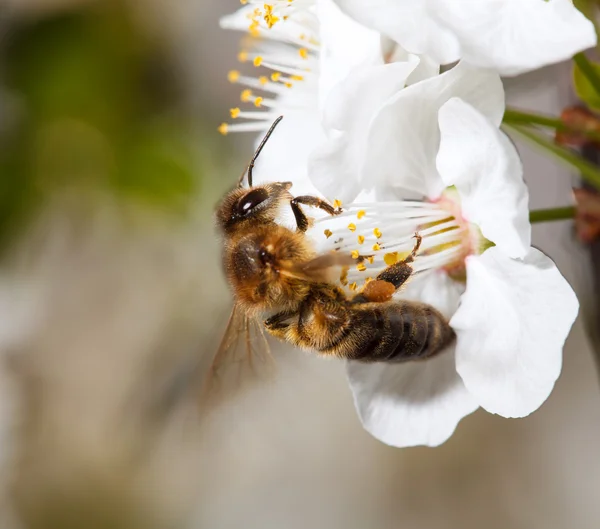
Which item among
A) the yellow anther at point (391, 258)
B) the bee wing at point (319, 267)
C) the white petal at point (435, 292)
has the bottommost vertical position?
the white petal at point (435, 292)

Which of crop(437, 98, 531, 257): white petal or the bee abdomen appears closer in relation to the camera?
crop(437, 98, 531, 257): white petal

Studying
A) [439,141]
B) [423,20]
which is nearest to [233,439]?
[439,141]

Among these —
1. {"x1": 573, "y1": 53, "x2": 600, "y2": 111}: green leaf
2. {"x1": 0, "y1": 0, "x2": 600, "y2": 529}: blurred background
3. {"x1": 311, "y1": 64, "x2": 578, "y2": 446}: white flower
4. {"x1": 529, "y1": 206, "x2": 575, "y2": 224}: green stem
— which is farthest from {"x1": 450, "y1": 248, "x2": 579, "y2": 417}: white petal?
{"x1": 0, "y1": 0, "x2": 600, "y2": 529}: blurred background

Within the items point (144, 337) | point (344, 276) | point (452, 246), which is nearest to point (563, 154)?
point (452, 246)

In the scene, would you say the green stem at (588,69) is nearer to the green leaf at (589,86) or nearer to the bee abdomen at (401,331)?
the green leaf at (589,86)

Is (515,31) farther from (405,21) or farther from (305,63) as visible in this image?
(305,63)

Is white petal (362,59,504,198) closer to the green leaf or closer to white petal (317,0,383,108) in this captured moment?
Result: white petal (317,0,383,108)

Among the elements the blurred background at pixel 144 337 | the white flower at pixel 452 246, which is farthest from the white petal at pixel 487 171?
the blurred background at pixel 144 337
